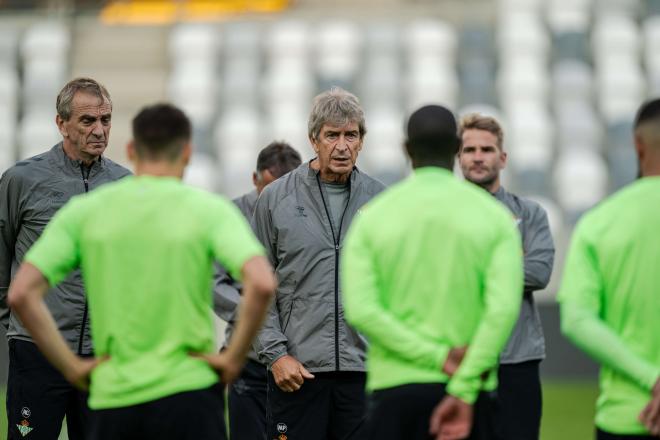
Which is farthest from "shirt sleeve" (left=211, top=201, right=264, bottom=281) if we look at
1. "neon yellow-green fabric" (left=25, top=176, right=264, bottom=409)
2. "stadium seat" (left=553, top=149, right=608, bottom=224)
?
"stadium seat" (left=553, top=149, right=608, bottom=224)

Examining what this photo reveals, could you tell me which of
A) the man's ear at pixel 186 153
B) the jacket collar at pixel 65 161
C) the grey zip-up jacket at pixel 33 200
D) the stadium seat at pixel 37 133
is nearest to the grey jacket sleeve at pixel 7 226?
the grey zip-up jacket at pixel 33 200

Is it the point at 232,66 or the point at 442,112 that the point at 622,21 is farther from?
the point at 442,112

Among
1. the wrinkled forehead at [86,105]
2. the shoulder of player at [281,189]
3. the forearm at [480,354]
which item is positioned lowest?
the forearm at [480,354]

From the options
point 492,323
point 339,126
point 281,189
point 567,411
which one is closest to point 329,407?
point 281,189

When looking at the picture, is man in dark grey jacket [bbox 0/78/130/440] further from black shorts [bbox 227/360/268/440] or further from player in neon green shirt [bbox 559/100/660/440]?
player in neon green shirt [bbox 559/100/660/440]

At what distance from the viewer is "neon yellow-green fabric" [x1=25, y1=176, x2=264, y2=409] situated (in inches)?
176

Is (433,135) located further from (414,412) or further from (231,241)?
(414,412)

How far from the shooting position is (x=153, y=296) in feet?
14.6

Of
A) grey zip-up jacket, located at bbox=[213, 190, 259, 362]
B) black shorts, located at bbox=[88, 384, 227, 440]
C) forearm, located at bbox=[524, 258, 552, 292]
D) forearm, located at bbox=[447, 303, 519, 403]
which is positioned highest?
forearm, located at bbox=[447, 303, 519, 403]

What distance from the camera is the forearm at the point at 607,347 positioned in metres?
4.45

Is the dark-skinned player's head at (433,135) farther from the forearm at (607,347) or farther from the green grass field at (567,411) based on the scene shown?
the green grass field at (567,411)

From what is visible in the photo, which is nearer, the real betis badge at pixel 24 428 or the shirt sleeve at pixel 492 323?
the shirt sleeve at pixel 492 323

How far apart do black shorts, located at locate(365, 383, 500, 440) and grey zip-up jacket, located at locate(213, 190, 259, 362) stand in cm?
274

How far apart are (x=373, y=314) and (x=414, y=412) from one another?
1.25 ft
